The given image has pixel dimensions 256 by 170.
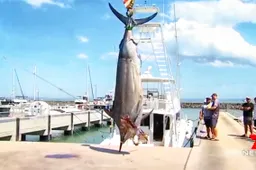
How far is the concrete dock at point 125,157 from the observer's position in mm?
8202

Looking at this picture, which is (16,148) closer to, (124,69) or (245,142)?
(124,69)

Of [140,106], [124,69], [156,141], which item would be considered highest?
[124,69]

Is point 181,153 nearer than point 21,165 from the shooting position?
No

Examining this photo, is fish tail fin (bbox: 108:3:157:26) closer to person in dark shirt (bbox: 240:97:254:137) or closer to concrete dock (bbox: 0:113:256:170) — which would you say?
concrete dock (bbox: 0:113:256:170)

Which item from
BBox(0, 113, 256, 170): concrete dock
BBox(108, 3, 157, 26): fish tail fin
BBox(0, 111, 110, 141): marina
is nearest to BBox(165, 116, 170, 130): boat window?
BBox(0, 113, 256, 170): concrete dock

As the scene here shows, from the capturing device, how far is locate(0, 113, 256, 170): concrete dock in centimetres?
820

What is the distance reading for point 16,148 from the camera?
35.6ft

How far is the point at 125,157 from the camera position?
938 centimetres

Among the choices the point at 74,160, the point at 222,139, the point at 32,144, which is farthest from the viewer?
the point at 222,139

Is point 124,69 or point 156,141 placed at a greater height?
point 124,69

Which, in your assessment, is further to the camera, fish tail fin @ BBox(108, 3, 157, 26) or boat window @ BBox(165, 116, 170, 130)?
boat window @ BBox(165, 116, 170, 130)

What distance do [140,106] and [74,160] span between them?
6.76 feet

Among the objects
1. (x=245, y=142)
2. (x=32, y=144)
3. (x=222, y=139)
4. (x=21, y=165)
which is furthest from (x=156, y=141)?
(x=21, y=165)

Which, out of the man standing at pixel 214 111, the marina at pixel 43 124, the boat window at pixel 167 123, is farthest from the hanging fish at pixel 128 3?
the marina at pixel 43 124
